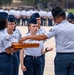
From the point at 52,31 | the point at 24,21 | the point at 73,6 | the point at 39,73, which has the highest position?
the point at 52,31

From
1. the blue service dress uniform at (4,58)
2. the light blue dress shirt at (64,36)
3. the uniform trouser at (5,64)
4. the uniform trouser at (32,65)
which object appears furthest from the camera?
the uniform trouser at (32,65)

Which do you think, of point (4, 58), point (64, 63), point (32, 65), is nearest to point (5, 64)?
point (4, 58)

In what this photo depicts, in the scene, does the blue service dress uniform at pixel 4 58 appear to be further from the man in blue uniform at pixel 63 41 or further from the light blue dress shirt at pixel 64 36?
the light blue dress shirt at pixel 64 36

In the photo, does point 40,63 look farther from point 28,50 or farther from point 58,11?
point 58,11

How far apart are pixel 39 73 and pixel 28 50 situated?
448 millimetres

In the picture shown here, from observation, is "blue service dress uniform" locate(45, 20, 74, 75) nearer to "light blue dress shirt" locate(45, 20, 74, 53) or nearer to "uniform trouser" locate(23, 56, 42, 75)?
"light blue dress shirt" locate(45, 20, 74, 53)

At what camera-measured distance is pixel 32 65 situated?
7098 mm

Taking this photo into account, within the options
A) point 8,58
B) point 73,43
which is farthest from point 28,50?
point 73,43

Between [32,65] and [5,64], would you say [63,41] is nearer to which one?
[5,64]

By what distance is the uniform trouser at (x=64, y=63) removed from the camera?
5875mm

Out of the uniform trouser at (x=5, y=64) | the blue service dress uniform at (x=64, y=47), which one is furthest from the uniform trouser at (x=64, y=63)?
the uniform trouser at (x=5, y=64)

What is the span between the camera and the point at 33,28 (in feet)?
23.0

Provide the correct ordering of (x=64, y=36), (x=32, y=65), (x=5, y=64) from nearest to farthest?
(x=64, y=36)
(x=5, y=64)
(x=32, y=65)

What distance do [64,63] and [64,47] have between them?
0.76 feet
